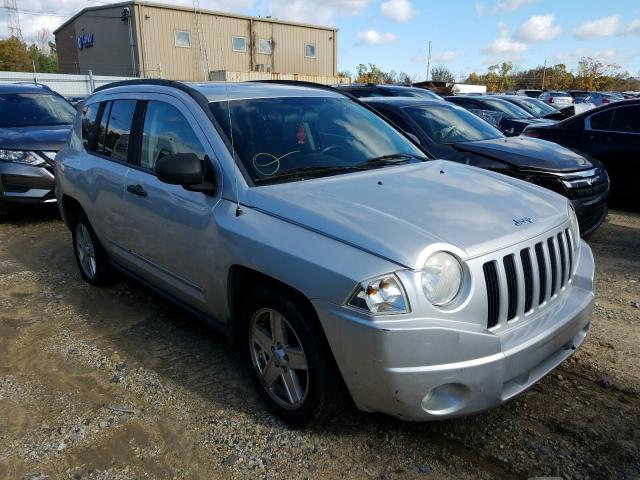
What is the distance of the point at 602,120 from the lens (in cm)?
793

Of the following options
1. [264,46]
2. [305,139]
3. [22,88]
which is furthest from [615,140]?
[264,46]

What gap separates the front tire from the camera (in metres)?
2.54

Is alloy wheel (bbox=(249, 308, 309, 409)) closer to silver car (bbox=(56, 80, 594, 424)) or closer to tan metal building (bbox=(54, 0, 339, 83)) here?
silver car (bbox=(56, 80, 594, 424))

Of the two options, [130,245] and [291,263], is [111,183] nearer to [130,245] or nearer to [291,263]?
[130,245]

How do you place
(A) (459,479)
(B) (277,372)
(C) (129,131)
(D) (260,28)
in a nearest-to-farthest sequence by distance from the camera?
(A) (459,479) → (B) (277,372) → (C) (129,131) → (D) (260,28)

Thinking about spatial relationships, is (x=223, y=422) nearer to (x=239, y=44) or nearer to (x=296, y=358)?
(x=296, y=358)

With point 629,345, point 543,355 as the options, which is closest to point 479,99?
point 629,345

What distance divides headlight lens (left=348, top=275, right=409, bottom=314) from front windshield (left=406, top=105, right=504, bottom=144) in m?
4.47

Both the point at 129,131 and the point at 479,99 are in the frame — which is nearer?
the point at 129,131

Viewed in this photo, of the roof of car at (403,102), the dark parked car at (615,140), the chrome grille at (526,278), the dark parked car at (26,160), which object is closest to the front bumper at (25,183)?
the dark parked car at (26,160)

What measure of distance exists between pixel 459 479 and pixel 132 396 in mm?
1975

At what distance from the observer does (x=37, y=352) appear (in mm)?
3875

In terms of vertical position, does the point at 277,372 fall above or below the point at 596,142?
below

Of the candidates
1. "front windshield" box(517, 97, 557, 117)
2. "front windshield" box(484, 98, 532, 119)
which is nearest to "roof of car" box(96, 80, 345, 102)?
"front windshield" box(484, 98, 532, 119)
